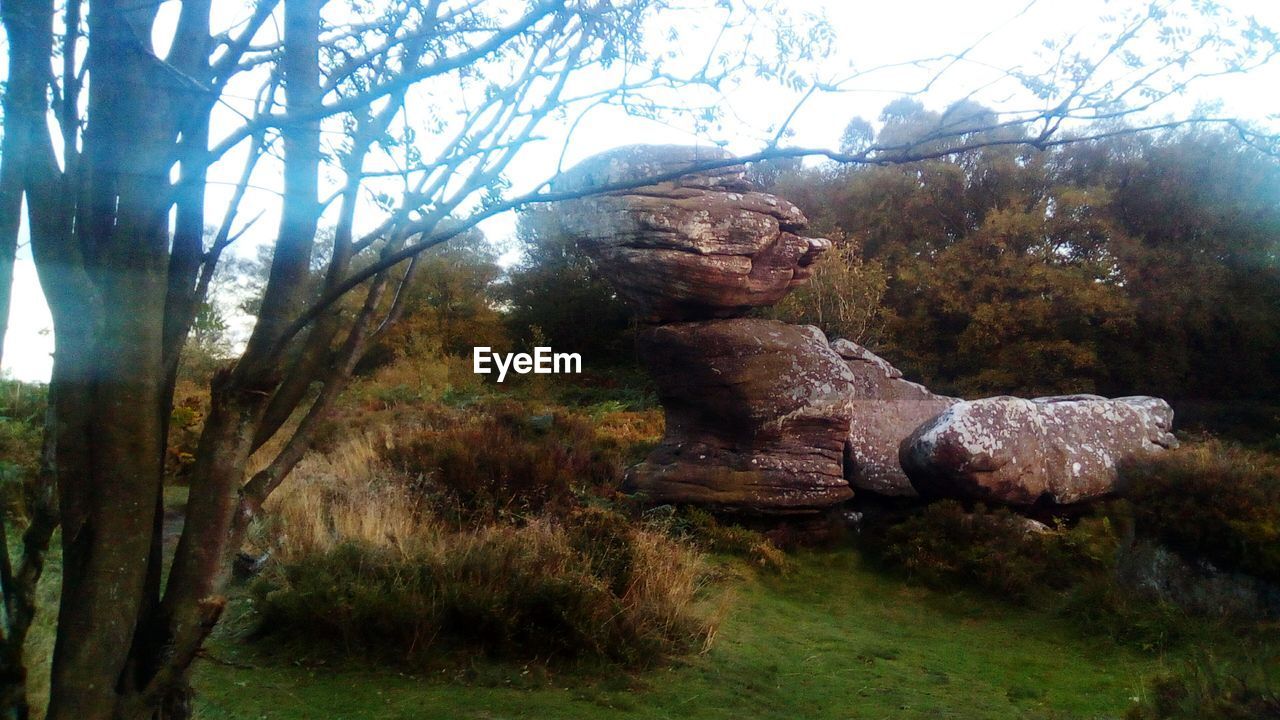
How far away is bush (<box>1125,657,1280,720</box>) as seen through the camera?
349 cm

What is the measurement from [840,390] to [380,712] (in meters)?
6.45

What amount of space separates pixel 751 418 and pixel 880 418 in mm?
1875

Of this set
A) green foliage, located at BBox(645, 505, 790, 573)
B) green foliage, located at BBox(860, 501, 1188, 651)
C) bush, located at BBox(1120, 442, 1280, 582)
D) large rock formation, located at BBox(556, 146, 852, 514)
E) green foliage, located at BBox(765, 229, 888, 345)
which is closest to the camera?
bush, located at BBox(1120, 442, 1280, 582)

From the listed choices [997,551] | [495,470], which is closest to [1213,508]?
[997,551]

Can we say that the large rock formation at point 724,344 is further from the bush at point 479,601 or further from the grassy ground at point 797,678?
the bush at point 479,601

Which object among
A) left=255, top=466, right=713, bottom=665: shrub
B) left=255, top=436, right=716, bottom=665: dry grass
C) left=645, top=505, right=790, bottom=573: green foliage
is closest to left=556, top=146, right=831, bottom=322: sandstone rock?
left=645, top=505, right=790, bottom=573: green foliage

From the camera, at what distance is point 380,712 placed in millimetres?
4566

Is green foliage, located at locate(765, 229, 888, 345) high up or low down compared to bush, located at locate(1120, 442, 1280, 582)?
up

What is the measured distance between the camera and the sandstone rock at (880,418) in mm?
10102

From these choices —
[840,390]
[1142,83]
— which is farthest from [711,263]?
[1142,83]

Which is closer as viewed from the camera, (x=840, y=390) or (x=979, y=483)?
(x=979, y=483)

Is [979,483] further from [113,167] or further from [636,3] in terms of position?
[113,167]

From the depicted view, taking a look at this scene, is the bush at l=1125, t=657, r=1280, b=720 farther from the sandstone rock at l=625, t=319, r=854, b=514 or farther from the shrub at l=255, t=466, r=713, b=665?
the sandstone rock at l=625, t=319, r=854, b=514

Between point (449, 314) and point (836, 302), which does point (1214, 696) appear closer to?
point (836, 302)
